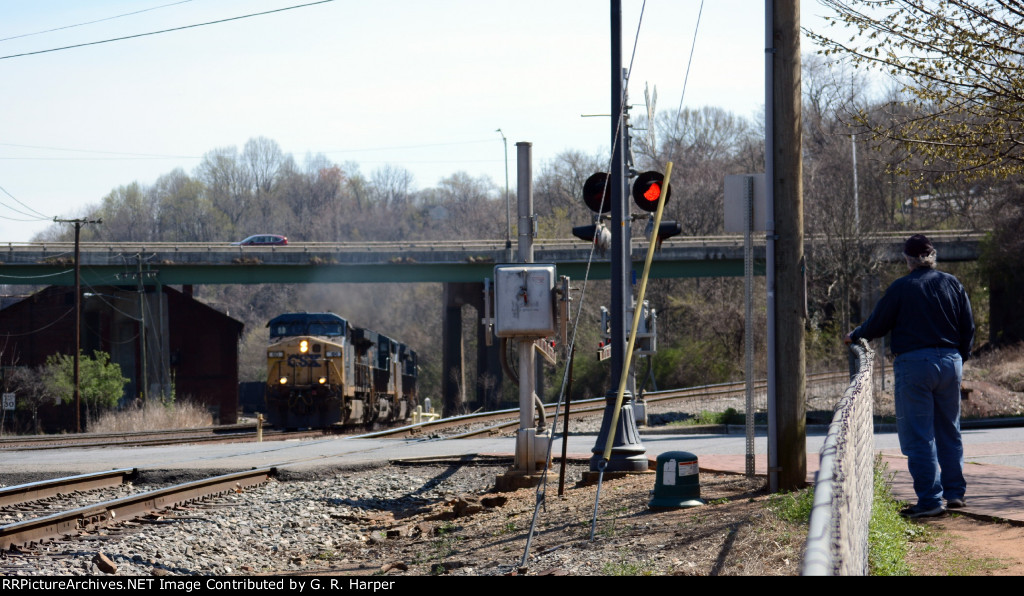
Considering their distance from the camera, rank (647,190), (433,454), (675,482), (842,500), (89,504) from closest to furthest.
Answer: (842,500) < (675,482) < (89,504) < (647,190) < (433,454)

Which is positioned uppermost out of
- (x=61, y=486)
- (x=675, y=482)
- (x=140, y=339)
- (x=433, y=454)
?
(x=675, y=482)

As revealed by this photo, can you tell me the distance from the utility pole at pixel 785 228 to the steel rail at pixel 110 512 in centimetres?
639

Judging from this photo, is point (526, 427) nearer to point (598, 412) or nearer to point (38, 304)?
point (598, 412)

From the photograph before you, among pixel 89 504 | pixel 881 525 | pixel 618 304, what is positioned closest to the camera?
pixel 881 525

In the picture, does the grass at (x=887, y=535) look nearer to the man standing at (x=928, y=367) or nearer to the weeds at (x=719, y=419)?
the man standing at (x=928, y=367)

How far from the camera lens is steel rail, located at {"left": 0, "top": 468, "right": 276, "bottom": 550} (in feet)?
27.6

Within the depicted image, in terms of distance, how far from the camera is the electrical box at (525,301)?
417 inches

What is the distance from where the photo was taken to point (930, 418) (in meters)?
6.97

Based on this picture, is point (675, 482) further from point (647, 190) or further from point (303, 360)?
point (303, 360)

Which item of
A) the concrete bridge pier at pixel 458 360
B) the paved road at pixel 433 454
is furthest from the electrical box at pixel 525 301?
the concrete bridge pier at pixel 458 360

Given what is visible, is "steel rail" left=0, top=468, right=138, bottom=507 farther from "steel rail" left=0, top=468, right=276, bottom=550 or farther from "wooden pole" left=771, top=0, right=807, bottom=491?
"wooden pole" left=771, top=0, right=807, bottom=491

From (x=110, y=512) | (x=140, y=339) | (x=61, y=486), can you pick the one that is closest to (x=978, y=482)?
(x=110, y=512)

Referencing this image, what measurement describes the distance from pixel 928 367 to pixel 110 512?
771 centimetres

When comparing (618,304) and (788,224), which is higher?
(788,224)
